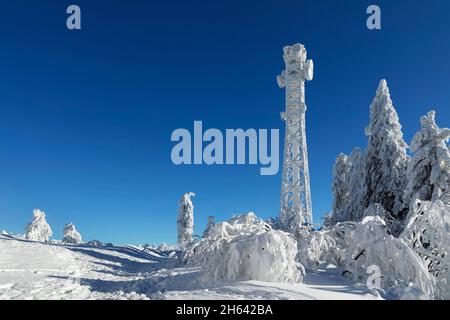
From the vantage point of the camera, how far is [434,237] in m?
10.3

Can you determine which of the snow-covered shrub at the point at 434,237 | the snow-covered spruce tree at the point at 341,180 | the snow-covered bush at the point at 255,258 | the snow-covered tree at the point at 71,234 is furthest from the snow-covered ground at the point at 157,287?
the snow-covered tree at the point at 71,234

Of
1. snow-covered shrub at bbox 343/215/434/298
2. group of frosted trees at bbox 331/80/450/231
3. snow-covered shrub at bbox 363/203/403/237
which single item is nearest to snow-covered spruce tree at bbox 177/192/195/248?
→ group of frosted trees at bbox 331/80/450/231

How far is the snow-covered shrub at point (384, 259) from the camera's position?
923 cm

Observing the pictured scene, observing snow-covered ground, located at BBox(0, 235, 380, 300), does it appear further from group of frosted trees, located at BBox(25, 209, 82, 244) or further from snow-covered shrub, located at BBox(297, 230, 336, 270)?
group of frosted trees, located at BBox(25, 209, 82, 244)

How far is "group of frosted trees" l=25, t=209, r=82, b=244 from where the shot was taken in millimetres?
52653

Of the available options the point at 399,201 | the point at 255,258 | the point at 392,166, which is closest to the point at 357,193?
the point at 399,201

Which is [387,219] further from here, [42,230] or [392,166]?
[42,230]

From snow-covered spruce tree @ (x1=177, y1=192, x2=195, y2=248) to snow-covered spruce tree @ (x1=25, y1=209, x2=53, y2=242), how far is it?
999 inches

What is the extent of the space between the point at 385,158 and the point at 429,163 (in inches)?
168

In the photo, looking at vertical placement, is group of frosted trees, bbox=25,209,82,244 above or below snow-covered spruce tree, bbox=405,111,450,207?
below

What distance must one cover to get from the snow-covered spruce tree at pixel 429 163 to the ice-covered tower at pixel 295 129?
13.6 meters

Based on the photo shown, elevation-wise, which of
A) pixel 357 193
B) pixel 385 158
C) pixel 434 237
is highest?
pixel 385 158

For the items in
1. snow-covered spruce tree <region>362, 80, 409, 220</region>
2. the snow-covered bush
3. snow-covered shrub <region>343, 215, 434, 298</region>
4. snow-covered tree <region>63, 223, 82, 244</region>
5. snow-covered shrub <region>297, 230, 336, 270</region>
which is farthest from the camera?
snow-covered tree <region>63, 223, 82, 244</region>
